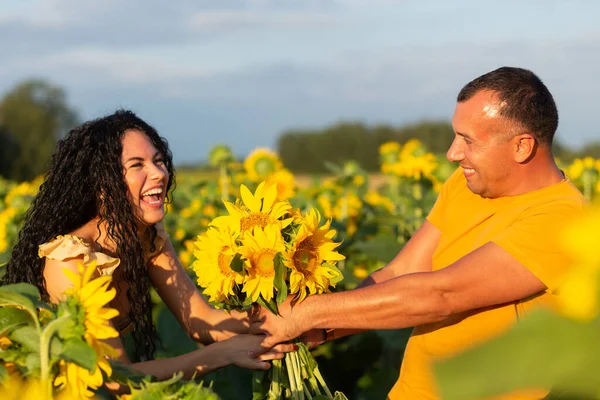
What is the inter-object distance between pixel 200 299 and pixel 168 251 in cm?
19

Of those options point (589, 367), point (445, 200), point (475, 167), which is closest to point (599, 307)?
point (589, 367)

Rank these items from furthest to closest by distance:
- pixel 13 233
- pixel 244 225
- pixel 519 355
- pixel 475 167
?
1. pixel 13 233
2. pixel 475 167
3. pixel 244 225
4. pixel 519 355

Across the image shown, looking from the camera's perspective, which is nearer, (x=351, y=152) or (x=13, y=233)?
(x=13, y=233)

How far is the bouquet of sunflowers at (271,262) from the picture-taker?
203cm

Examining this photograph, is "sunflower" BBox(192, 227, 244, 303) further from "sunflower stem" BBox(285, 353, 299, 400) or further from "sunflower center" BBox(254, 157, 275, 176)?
"sunflower center" BBox(254, 157, 275, 176)

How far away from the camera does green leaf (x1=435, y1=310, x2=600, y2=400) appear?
1.86ft

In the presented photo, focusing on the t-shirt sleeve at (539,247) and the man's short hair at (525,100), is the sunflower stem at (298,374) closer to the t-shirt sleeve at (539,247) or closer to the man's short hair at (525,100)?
the t-shirt sleeve at (539,247)

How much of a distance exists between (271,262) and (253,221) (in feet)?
0.39

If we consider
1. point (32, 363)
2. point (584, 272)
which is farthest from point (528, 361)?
point (32, 363)

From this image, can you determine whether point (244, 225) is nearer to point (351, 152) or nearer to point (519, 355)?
point (519, 355)

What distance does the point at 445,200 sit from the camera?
8.61ft

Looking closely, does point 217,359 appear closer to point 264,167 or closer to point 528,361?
point 528,361

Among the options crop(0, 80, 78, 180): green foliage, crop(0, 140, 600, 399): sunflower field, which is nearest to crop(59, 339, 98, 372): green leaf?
crop(0, 140, 600, 399): sunflower field

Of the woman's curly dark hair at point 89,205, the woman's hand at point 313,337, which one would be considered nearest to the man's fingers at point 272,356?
the woman's hand at point 313,337
